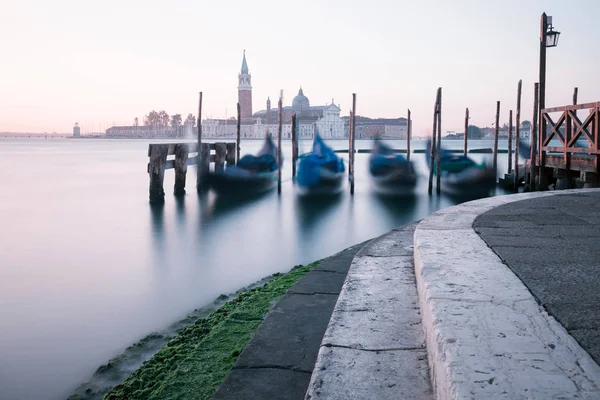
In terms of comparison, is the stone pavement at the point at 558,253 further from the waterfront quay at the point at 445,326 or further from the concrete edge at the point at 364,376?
the concrete edge at the point at 364,376

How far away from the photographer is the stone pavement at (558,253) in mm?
1253

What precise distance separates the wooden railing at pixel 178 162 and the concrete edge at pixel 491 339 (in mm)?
8074

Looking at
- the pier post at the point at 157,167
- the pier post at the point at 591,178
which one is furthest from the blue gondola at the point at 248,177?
the pier post at the point at 591,178

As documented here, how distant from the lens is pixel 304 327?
72.4 inches

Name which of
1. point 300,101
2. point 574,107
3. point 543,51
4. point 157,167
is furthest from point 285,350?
point 300,101

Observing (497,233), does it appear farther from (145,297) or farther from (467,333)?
(145,297)

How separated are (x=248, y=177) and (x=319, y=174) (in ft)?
6.27

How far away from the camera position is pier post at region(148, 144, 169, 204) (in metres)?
9.30

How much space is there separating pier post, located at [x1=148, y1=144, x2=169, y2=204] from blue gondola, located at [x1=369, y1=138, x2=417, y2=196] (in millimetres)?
5367

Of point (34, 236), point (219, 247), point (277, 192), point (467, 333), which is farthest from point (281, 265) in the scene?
point (277, 192)

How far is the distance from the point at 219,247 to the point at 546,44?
199 inches

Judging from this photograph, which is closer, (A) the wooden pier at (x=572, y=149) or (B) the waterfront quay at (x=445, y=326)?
(B) the waterfront quay at (x=445, y=326)

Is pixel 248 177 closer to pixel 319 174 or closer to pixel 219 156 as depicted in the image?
pixel 219 156

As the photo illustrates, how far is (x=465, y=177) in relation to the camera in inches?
525
